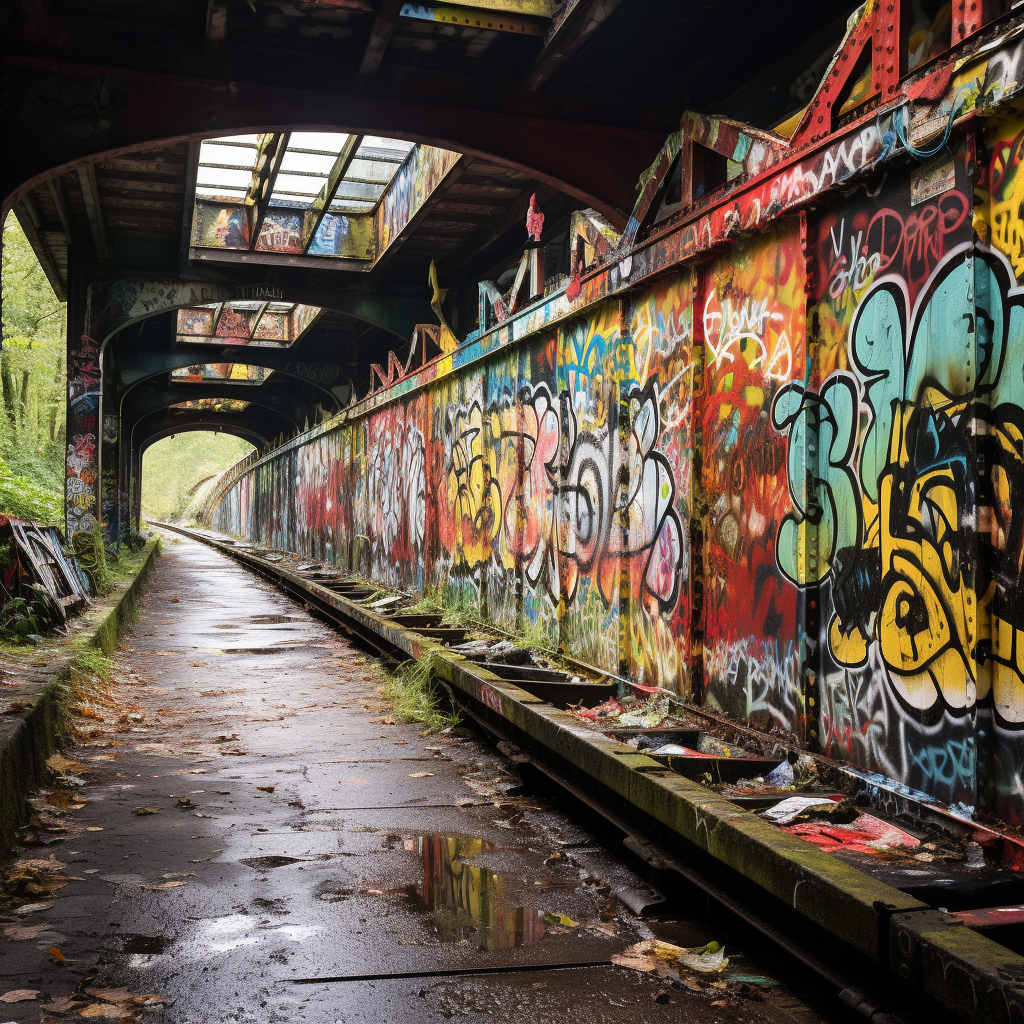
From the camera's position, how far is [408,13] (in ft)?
25.3

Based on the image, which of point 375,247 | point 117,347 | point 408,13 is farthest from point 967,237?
point 117,347

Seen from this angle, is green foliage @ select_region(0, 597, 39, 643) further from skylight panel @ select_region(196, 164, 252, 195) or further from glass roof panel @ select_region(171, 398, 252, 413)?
glass roof panel @ select_region(171, 398, 252, 413)

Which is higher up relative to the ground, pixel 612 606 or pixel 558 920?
pixel 612 606

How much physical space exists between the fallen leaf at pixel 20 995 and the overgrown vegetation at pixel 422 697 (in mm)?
Answer: 4301

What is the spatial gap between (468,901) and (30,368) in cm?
3252

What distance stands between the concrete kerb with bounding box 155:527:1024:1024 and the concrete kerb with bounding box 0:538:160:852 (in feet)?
8.77

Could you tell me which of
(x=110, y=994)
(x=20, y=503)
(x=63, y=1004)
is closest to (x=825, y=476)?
(x=110, y=994)

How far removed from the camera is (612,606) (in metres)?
7.07

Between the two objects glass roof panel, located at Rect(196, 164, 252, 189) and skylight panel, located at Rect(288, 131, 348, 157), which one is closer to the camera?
skylight panel, located at Rect(288, 131, 348, 157)

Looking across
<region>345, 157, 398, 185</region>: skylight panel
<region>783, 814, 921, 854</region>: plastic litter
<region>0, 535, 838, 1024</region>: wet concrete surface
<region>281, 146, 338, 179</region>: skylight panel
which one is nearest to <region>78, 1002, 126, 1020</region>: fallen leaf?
<region>0, 535, 838, 1024</region>: wet concrete surface

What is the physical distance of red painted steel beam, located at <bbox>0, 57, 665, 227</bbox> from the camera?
8523 millimetres

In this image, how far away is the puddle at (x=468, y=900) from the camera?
363 cm

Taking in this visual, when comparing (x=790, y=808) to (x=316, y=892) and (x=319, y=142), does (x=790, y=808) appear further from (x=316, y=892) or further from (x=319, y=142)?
(x=319, y=142)

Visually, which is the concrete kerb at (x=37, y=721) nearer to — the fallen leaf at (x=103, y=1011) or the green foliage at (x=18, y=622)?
the green foliage at (x=18, y=622)
